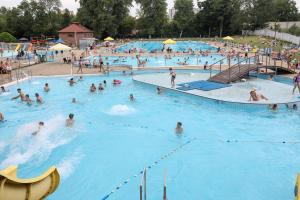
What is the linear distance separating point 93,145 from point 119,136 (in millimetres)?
1232

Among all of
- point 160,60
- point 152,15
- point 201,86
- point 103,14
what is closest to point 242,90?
point 201,86

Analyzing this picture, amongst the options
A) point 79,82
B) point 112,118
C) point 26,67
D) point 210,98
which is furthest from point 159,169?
point 26,67

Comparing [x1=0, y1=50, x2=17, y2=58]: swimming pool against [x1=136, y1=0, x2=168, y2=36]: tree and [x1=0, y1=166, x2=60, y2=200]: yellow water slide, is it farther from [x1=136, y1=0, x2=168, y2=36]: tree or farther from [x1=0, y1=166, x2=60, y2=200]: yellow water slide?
[x1=0, y1=166, x2=60, y2=200]: yellow water slide

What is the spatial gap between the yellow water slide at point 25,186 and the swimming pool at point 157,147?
3067 mm

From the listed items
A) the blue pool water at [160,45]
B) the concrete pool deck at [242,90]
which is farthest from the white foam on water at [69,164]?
the blue pool water at [160,45]

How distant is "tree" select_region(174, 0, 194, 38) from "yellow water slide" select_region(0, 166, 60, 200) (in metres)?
62.6

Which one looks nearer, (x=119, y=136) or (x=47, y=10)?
(x=119, y=136)

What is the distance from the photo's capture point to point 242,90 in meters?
17.5

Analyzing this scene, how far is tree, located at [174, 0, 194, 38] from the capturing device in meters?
65.5

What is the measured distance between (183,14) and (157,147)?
59.0 m

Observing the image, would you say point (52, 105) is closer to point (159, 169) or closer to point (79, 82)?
point (79, 82)

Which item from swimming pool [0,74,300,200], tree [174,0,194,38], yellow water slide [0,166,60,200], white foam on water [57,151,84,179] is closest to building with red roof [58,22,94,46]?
tree [174,0,194,38]

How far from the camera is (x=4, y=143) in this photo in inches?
442

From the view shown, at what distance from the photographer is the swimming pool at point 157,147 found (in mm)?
8500
